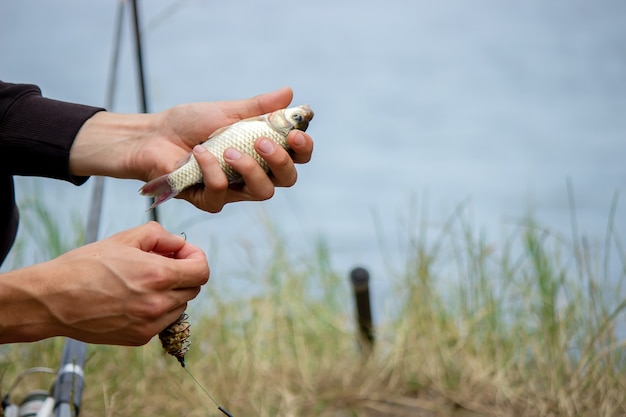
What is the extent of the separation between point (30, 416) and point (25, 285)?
87cm

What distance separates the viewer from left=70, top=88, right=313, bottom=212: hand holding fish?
1.89 metres

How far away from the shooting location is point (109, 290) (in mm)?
1545

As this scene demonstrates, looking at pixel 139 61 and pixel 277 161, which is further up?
pixel 139 61

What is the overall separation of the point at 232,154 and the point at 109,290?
0.47 m

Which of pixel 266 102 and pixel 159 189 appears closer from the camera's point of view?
pixel 159 189

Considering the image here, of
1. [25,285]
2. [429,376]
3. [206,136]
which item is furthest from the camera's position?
[429,376]

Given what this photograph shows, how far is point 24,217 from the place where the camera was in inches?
166

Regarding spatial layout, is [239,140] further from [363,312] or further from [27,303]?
[363,312]

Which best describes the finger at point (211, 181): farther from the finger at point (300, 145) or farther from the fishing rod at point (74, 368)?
the fishing rod at point (74, 368)

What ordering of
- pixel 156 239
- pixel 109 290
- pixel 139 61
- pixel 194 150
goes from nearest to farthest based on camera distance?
1. pixel 109 290
2. pixel 156 239
3. pixel 194 150
4. pixel 139 61

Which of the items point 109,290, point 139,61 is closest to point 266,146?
point 109,290

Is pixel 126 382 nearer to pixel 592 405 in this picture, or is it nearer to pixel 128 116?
pixel 128 116

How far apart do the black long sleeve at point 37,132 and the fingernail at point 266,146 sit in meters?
0.72

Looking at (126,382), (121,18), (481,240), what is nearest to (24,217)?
(126,382)
